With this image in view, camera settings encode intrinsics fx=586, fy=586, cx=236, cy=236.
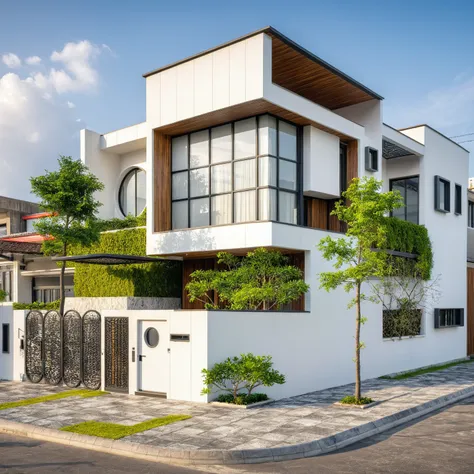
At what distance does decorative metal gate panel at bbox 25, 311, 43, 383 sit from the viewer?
1781cm

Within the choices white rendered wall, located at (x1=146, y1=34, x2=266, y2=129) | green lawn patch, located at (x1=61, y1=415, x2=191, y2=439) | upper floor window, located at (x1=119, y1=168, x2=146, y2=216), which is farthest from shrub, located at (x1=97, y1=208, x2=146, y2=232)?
green lawn patch, located at (x1=61, y1=415, x2=191, y2=439)

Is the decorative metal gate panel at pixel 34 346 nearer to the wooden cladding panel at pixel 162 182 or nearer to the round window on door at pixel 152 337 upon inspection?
the round window on door at pixel 152 337

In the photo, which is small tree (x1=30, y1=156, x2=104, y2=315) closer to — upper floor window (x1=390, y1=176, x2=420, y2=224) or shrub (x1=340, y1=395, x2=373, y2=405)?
shrub (x1=340, y1=395, x2=373, y2=405)

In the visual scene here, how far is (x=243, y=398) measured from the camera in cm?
1385

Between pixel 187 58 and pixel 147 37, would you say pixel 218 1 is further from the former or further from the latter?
pixel 187 58

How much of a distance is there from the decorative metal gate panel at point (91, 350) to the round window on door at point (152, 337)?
1.82 metres

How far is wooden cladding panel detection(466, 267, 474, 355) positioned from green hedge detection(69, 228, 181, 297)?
44.7 feet

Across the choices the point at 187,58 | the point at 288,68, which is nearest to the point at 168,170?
the point at 187,58

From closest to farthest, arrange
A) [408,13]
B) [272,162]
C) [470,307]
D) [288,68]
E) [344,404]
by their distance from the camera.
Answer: [408,13], [344,404], [272,162], [288,68], [470,307]

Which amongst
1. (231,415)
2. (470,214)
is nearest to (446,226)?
(470,214)

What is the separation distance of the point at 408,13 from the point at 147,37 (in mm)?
5766

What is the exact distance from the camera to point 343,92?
2047 centimetres

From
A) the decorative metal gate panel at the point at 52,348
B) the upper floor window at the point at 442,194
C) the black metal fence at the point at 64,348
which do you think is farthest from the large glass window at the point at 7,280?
the upper floor window at the point at 442,194

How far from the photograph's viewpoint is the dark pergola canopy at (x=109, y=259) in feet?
56.8
